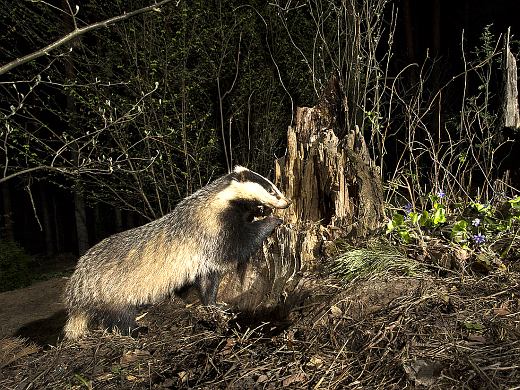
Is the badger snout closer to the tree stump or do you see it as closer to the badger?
the badger

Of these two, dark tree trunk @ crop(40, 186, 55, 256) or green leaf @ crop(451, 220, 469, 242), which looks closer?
green leaf @ crop(451, 220, 469, 242)

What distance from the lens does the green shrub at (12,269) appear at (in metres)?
10.0

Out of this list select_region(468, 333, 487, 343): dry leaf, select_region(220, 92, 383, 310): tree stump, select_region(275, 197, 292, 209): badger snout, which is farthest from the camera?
select_region(275, 197, 292, 209): badger snout

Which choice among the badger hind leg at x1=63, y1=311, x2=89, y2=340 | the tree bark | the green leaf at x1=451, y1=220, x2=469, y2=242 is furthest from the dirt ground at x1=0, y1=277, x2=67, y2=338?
the tree bark

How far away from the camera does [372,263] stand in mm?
2822

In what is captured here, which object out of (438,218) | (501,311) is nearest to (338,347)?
(501,311)

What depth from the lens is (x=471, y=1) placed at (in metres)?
13.5

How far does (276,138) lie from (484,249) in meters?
4.98

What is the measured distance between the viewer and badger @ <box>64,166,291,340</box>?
365 cm

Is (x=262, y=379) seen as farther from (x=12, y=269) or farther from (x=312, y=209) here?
(x=12, y=269)

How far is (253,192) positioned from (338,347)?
193 cm

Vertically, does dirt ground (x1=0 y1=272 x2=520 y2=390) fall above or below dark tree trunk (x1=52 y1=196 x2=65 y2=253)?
above

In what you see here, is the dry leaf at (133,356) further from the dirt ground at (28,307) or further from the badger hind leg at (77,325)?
the dirt ground at (28,307)

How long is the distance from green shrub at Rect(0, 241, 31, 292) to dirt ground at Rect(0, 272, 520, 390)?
795 cm
